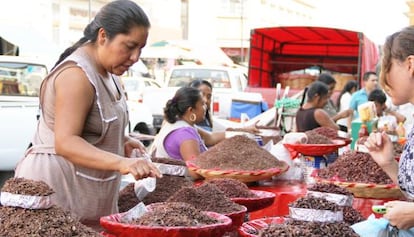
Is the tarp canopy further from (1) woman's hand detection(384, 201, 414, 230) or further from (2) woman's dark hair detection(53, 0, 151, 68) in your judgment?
(1) woman's hand detection(384, 201, 414, 230)

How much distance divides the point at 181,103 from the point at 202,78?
31.1 ft

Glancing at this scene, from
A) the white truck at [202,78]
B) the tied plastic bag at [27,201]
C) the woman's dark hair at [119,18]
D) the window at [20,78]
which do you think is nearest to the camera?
the tied plastic bag at [27,201]

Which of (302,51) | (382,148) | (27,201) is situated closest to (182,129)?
(382,148)

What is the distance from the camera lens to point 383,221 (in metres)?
2.10

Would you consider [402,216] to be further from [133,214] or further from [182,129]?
[182,129]

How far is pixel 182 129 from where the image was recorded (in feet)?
14.6

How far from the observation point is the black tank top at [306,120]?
662cm

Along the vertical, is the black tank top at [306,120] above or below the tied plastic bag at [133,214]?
below

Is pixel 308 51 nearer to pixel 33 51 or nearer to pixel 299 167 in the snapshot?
pixel 33 51

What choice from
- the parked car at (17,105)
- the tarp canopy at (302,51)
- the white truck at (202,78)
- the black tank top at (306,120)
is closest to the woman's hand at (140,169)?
the black tank top at (306,120)

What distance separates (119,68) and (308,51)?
13.2 meters

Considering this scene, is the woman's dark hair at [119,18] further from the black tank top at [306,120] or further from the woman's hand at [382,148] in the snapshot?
the black tank top at [306,120]

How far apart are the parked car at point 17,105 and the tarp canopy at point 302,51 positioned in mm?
5651

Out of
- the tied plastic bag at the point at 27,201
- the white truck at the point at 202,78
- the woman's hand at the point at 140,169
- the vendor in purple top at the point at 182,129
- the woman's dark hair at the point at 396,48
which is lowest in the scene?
the white truck at the point at 202,78
